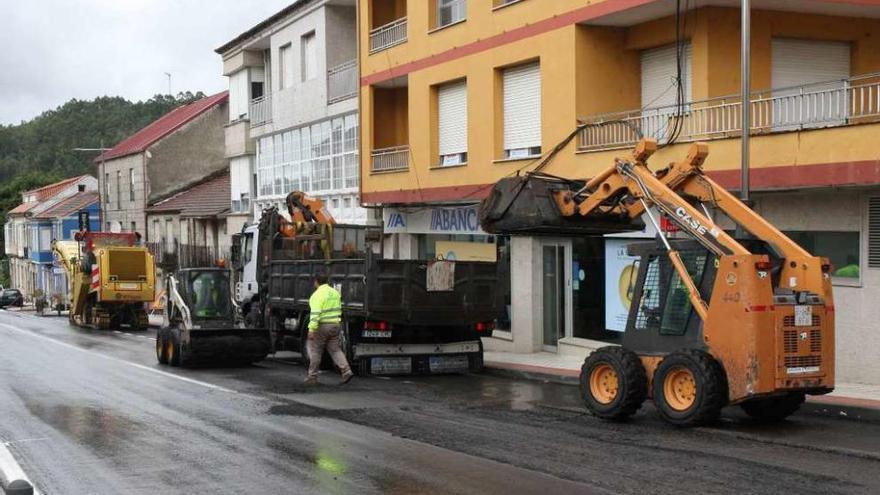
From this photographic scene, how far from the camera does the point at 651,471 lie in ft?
29.2

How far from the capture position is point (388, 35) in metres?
26.8

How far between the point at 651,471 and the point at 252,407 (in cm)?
642

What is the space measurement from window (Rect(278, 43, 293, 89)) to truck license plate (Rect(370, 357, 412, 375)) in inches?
675

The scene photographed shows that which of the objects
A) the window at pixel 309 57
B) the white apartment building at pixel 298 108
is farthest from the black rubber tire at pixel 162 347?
the window at pixel 309 57

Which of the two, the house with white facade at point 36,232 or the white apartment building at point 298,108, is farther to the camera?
the house with white facade at point 36,232

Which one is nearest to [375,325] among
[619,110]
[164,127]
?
[619,110]

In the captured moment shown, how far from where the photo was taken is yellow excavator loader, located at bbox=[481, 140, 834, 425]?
10672mm

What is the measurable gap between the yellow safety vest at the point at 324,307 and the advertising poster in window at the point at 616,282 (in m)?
5.95

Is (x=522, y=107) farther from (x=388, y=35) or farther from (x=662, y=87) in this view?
(x=388, y=35)

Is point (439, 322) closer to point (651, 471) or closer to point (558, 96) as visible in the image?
point (558, 96)

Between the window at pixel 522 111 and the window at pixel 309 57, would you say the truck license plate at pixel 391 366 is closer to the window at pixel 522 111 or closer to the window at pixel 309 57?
the window at pixel 522 111

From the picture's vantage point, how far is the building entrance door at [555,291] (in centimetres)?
2095

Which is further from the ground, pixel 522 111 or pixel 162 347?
pixel 522 111

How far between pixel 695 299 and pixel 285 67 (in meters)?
23.9
